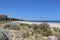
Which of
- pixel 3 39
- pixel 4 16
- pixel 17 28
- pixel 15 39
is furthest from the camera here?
pixel 4 16

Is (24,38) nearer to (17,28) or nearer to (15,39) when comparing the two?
(15,39)

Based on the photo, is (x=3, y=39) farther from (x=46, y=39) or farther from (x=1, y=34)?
(x=46, y=39)

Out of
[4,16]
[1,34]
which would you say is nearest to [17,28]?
[1,34]

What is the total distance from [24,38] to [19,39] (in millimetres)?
746

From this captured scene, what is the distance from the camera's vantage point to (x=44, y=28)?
23188 millimetres

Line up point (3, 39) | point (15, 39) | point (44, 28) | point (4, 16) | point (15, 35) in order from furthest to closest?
1. point (4, 16)
2. point (44, 28)
3. point (15, 35)
4. point (15, 39)
5. point (3, 39)

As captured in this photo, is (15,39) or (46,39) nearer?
(15,39)

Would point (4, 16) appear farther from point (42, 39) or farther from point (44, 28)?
point (42, 39)

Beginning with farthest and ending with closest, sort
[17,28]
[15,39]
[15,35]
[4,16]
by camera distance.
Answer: [4,16] < [17,28] < [15,35] < [15,39]

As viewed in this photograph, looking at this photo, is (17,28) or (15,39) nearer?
(15,39)

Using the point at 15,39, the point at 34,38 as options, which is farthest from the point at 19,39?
the point at 34,38

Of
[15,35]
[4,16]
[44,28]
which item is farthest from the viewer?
[4,16]

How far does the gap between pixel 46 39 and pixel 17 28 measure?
430 centimetres

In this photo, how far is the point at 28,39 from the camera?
15.7 metres
